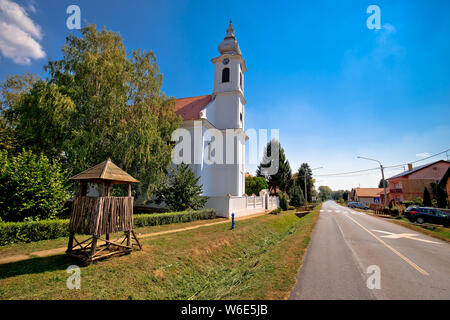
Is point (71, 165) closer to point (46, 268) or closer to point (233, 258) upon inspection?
point (46, 268)

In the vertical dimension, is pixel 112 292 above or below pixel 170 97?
below

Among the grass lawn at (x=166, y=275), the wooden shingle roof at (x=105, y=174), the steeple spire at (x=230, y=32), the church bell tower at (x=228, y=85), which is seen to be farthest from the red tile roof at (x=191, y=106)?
the grass lawn at (x=166, y=275)

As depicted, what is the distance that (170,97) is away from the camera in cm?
1873

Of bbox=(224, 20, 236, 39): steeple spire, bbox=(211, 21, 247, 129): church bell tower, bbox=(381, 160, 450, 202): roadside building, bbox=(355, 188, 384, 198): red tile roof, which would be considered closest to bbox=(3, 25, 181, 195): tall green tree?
bbox=(211, 21, 247, 129): church bell tower

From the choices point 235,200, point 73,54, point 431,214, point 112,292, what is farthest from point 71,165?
point 431,214

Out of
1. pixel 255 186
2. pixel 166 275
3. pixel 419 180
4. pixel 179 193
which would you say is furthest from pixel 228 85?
pixel 419 180

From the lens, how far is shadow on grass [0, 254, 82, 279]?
575 cm

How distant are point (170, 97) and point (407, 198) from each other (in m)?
56.0

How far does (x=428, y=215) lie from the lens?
1850cm

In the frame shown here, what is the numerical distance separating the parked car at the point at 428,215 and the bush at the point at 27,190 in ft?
96.5

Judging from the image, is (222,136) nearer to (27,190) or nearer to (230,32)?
(230,32)

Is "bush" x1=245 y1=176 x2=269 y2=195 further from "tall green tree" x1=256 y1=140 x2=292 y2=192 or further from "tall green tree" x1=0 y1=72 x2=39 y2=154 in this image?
"tall green tree" x1=0 y1=72 x2=39 y2=154

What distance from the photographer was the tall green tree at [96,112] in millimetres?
13266

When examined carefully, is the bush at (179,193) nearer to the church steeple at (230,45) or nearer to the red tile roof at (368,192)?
the church steeple at (230,45)
